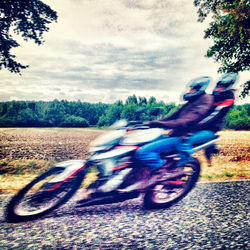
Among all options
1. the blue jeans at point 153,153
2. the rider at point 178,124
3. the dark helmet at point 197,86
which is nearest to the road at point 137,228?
the rider at point 178,124

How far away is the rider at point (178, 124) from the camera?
123 inches

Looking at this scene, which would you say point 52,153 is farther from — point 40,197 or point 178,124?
point 178,124

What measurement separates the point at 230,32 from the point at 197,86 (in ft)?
12.6

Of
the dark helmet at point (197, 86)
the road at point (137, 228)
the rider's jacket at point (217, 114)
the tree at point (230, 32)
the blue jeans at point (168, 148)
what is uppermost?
the tree at point (230, 32)

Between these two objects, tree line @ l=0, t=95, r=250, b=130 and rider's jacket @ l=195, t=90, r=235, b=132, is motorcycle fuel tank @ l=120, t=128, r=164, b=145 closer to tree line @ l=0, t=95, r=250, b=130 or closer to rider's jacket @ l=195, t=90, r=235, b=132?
rider's jacket @ l=195, t=90, r=235, b=132

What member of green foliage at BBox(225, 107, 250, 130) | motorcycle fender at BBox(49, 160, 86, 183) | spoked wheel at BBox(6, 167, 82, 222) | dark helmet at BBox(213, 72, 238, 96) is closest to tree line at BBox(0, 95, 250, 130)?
green foliage at BBox(225, 107, 250, 130)

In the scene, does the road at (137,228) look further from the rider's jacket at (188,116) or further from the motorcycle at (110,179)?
the rider's jacket at (188,116)

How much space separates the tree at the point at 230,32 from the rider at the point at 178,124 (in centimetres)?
362

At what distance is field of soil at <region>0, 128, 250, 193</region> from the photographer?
5.95 metres

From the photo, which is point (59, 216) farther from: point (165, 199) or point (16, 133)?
point (16, 133)

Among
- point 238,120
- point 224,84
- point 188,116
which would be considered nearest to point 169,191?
point 188,116

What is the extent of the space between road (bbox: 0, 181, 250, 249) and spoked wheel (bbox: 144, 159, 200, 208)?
0.12 metres

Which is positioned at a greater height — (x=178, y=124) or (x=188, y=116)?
(x=188, y=116)

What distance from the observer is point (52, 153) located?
27.0ft
